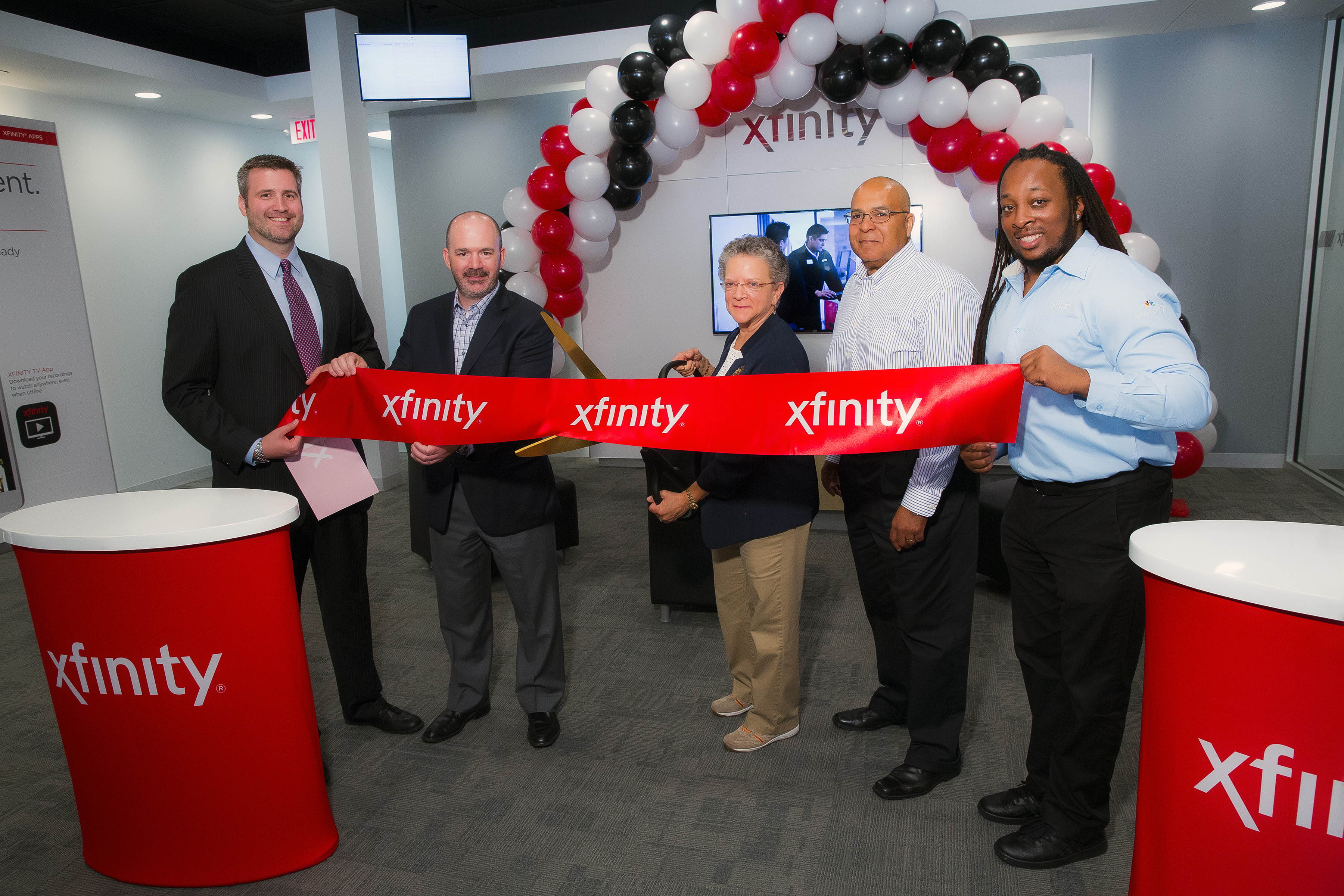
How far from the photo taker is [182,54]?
6215 mm

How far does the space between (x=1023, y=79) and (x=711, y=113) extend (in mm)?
1935

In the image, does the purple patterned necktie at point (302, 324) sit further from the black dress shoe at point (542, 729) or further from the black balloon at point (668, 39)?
the black balloon at point (668, 39)

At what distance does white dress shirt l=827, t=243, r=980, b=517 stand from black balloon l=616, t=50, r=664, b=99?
366 centimetres

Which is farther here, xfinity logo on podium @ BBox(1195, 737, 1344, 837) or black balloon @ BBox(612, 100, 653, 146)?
black balloon @ BBox(612, 100, 653, 146)

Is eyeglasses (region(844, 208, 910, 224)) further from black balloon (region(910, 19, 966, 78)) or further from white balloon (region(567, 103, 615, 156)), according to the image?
white balloon (region(567, 103, 615, 156))

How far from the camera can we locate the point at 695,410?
209 centimetres

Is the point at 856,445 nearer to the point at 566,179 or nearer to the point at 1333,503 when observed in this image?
the point at 566,179

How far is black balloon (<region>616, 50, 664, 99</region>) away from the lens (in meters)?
5.16

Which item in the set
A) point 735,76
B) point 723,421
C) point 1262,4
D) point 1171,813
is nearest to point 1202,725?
point 1171,813

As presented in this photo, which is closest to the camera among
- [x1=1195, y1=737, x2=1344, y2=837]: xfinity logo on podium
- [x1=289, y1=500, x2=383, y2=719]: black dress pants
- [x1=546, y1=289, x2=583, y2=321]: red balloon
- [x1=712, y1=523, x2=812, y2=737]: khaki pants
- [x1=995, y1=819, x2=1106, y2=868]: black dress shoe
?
[x1=1195, y1=737, x2=1344, y2=837]: xfinity logo on podium

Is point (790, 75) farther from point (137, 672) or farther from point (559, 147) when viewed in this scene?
point (137, 672)

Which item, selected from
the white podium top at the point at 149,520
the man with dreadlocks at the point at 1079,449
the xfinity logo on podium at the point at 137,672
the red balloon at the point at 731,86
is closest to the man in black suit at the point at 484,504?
the white podium top at the point at 149,520

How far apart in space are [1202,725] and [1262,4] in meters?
5.63

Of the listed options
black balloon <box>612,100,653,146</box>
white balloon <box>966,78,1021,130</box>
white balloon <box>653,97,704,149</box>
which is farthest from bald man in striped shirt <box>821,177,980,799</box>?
white balloon <box>653,97,704,149</box>
